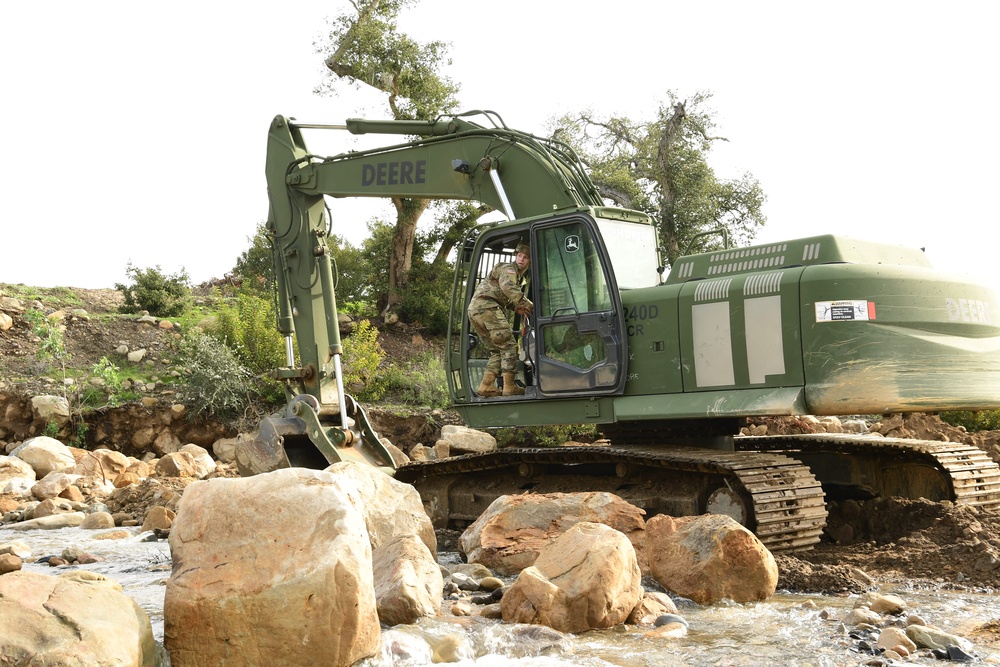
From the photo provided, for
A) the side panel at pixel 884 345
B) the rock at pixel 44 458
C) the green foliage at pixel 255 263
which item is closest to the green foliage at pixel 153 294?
the green foliage at pixel 255 263

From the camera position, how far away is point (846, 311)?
21.7 feet

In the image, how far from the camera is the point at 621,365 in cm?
746

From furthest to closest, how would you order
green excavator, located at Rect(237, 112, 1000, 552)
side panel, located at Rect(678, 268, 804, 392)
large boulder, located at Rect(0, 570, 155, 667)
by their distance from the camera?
side panel, located at Rect(678, 268, 804, 392) < green excavator, located at Rect(237, 112, 1000, 552) < large boulder, located at Rect(0, 570, 155, 667)

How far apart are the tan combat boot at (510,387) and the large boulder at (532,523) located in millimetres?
1236

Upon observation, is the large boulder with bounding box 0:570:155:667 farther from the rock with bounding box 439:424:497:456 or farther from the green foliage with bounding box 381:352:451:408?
the green foliage with bounding box 381:352:451:408

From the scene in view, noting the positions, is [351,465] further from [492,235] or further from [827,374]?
[827,374]

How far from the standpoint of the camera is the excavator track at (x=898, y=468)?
7.71 meters

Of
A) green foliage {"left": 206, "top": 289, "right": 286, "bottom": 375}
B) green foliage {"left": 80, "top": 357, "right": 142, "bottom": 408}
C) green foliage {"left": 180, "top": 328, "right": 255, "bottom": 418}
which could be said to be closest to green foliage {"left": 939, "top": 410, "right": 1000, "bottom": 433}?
green foliage {"left": 206, "top": 289, "right": 286, "bottom": 375}

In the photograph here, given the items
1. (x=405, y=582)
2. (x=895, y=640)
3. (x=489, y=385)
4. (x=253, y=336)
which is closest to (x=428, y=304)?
(x=253, y=336)

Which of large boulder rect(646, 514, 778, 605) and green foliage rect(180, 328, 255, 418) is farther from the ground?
green foliage rect(180, 328, 255, 418)

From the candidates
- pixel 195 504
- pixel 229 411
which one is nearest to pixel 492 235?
pixel 195 504

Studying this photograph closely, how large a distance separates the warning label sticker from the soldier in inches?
95.3

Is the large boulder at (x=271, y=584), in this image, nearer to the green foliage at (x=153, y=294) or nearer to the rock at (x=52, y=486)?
the rock at (x=52, y=486)

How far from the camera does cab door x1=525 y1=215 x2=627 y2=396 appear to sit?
7520 mm
